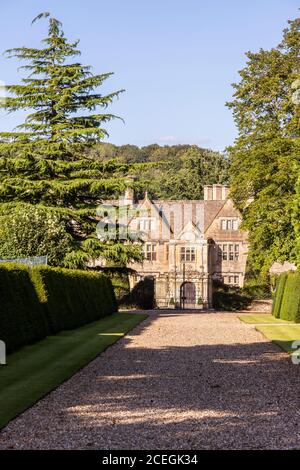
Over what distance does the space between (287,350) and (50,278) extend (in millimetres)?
8568

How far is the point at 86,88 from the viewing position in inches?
1624

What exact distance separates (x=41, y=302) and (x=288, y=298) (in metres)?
15.3

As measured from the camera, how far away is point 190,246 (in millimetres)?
65125

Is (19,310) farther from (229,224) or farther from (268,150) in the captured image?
(229,224)

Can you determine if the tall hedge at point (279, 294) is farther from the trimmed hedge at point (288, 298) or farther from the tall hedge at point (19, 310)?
the tall hedge at point (19, 310)

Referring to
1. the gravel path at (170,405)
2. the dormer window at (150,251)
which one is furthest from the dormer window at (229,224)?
the gravel path at (170,405)

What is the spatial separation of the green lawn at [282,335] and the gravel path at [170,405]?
2.55m

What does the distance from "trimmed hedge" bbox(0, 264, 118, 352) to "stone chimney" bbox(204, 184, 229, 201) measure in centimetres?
3837

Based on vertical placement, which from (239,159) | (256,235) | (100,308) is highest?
(239,159)

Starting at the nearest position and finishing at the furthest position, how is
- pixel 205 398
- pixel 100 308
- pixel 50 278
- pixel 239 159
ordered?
pixel 205 398
pixel 50 278
pixel 100 308
pixel 239 159

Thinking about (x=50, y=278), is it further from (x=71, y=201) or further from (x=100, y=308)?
(x=71, y=201)

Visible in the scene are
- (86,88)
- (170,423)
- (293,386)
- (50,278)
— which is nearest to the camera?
(170,423)

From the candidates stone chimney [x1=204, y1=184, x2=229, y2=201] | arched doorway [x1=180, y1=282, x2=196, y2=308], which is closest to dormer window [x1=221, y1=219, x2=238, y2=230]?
stone chimney [x1=204, y1=184, x2=229, y2=201]
